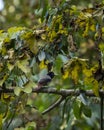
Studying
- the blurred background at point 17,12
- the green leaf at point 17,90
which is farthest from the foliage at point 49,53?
the blurred background at point 17,12

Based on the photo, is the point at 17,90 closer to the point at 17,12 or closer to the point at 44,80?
the point at 44,80

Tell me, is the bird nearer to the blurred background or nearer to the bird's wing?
the bird's wing

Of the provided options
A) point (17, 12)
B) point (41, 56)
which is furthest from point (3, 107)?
point (17, 12)

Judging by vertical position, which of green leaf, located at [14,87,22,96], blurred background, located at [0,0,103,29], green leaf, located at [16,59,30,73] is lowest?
green leaf, located at [14,87,22,96]

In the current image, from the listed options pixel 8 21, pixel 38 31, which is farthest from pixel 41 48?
pixel 8 21

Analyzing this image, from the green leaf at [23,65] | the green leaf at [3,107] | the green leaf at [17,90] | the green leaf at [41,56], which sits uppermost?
the green leaf at [41,56]

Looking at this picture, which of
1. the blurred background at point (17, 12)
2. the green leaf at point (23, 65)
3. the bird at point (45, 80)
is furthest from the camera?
the blurred background at point (17, 12)

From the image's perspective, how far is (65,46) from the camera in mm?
1635

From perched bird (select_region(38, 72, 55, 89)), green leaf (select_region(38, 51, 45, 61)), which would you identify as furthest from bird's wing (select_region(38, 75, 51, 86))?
green leaf (select_region(38, 51, 45, 61))

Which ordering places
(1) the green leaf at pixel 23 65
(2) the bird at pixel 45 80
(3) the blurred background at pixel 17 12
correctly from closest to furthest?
(1) the green leaf at pixel 23 65 < (2) the bird at pixel 45 80 < (3) the blurred background at pixel 17 12

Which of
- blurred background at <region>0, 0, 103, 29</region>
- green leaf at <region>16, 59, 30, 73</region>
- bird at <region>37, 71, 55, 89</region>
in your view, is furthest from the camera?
blurred background at <region>0, 0, 103, 29</region>

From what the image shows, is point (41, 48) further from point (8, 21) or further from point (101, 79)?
point (8, 21)

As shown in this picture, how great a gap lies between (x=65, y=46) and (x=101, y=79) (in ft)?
0.52

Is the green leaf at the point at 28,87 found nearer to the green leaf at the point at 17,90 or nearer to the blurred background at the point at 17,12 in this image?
the green leaf at the point at 17,90
